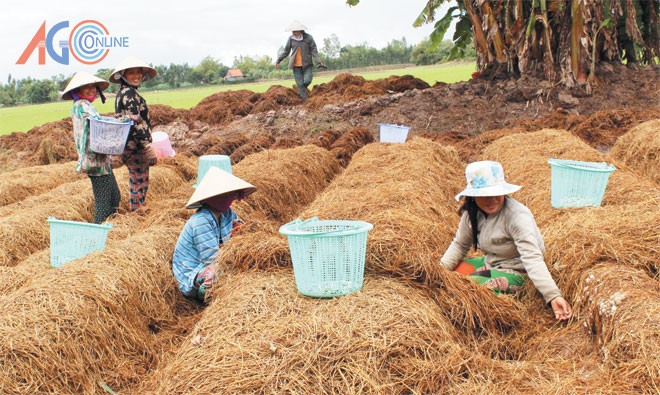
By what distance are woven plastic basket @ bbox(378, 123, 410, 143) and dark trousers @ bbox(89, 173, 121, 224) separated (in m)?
4.76

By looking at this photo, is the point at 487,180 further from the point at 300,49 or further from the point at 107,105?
the point at 107,105

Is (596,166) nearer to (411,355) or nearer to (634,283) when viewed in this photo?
(634,283)

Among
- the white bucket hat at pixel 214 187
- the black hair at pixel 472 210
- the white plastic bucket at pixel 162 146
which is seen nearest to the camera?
the black hair at pixel 472 210

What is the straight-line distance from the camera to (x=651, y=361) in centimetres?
277

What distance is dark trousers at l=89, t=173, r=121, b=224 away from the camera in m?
6.46

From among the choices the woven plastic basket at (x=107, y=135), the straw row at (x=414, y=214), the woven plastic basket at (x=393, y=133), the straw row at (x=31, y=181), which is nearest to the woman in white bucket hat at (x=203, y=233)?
the straw row at (x=414, y=214)

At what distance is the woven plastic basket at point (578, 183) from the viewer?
16.4 feet

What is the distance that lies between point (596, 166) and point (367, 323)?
3192mm

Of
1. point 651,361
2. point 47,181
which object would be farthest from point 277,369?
point 47,181

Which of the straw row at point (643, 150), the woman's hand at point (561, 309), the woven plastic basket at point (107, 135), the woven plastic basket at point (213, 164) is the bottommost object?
the woman's hand at point (561, 309)

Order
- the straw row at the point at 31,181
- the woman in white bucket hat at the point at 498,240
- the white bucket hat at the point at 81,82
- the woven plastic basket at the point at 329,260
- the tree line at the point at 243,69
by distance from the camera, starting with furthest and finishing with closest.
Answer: the tree line at the point at 243,69 < the straw row at the point at 31,181 < the white bucket hat at the point at 81,82 < the woman in white bucket hat at the point at 498,240 < the woven plastic basket at the point at 329,260

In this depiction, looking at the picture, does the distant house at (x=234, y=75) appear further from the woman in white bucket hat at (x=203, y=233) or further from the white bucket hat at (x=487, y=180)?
the white bucket hat at (x=487, y=180)

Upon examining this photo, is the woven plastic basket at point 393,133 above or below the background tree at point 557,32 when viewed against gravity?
below

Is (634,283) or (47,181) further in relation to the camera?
(47,181)
